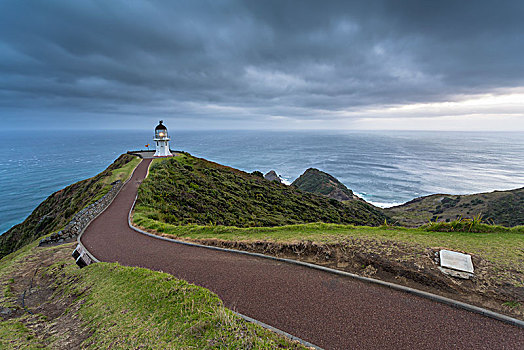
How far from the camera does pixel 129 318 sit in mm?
4676

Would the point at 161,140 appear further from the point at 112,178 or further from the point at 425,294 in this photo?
the point at 425,294

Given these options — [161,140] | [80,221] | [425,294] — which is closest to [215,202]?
[80,221]

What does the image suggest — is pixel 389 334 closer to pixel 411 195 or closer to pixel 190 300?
pixel 190 300

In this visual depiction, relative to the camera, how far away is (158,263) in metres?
8.00

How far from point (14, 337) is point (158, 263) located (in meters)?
3.70

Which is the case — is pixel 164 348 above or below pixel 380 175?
above

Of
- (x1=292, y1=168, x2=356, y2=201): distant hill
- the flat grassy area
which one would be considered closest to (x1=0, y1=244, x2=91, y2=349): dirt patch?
the flat grassy area

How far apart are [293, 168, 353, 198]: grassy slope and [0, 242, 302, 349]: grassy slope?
4971 cm

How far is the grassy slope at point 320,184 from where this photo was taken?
177 ft

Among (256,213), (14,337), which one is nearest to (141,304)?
(14,337)

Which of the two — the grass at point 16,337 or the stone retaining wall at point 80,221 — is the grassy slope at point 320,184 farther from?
the grass at point 16,337

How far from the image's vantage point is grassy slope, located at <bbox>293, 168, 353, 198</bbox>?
53928 millimetres

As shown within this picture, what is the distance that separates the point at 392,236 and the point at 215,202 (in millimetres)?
14281

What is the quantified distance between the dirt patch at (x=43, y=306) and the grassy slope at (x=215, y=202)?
5608 millimetres
